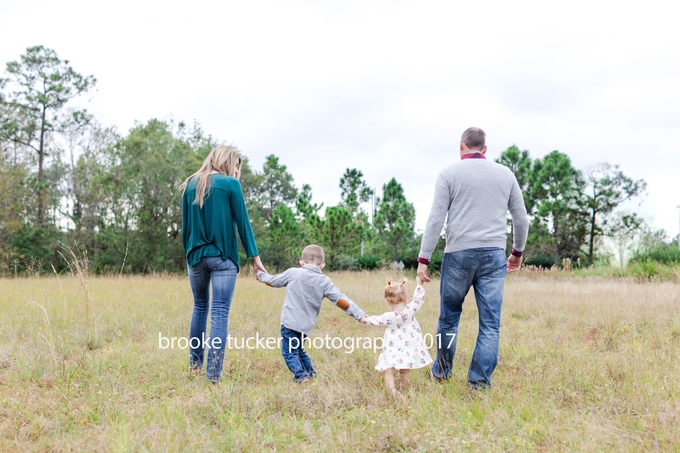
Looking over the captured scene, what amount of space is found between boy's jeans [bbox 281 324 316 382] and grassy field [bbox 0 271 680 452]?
0.39 ft

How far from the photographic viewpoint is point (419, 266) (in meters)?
3.85

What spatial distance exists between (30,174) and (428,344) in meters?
23.7

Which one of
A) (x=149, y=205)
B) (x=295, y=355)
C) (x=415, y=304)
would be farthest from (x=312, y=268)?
(x=149, y=205)

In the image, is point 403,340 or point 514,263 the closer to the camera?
point 403,340

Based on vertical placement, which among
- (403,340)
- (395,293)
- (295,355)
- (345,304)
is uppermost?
(395,293)

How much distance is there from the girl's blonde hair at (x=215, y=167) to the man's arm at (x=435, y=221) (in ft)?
5.36

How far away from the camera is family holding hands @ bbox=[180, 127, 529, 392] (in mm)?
3820

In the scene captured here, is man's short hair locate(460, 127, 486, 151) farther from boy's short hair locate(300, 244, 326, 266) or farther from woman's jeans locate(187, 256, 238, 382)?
woman's jeans locate(187, 256, 238, 382)

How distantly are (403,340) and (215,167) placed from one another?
2.00 metres

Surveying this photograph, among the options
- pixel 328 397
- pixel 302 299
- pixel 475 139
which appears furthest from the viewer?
pixel 302 299

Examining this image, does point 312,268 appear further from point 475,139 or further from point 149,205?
point 149,205

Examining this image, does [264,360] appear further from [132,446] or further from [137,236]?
[137,236]

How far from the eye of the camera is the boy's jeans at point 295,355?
4.13 metres

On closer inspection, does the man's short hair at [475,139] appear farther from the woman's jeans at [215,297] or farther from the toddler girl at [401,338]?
the woman's jeans at [215,297]
